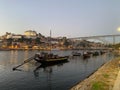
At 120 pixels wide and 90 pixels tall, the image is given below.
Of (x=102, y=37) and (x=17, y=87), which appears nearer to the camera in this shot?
(x=17, y=87)

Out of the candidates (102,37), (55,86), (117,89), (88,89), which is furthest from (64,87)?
(102,37)

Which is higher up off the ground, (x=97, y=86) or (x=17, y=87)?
(x=97, y=86)

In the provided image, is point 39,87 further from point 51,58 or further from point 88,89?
point 51,58

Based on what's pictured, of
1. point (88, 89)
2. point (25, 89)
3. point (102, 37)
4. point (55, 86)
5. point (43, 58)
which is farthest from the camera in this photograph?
point (102, 37)

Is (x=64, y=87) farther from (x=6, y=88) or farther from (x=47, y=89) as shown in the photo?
(x=6, y=88)

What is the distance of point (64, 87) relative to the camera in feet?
78.7

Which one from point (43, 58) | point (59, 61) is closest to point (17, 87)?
point (43, 58)

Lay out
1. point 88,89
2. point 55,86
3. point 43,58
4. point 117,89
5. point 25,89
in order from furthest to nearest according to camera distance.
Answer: point 43,58, point 55,86, point 25,89, point 88,89, point 117,89

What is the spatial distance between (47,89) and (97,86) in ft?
28.3

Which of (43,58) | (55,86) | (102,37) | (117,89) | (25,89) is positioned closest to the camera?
(117,89)

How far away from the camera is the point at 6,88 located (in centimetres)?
2306

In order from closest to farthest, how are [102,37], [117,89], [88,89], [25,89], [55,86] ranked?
[117,89] < [88,89] < [25,89] < [55,86] < [102,37]

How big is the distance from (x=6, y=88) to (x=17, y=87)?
50.0 inches

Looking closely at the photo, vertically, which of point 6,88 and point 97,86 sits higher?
point 97,86
